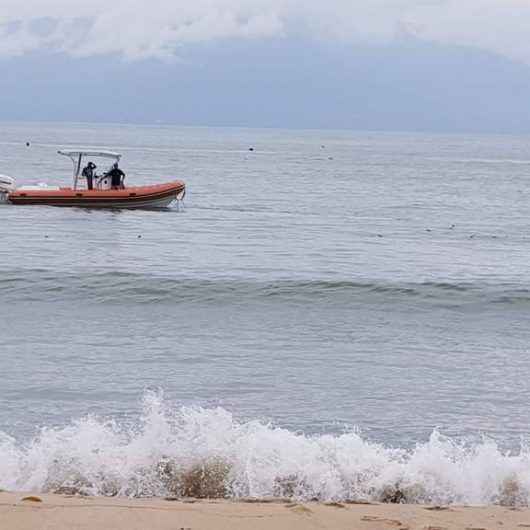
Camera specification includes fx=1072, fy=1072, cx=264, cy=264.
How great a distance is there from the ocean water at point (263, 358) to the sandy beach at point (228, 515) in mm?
898

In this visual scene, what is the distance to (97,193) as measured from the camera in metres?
33.4

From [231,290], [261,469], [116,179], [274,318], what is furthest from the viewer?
[116,179]

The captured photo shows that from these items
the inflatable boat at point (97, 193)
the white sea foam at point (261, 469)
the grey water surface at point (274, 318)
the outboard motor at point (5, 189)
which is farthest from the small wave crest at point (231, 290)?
the outboard motor at point (5, 189)

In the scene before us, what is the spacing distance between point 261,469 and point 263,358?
529 centimetres

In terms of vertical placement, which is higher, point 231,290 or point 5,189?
point 5,189

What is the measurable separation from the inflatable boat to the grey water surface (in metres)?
0.40

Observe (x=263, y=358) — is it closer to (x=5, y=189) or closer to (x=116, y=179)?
(x=116, y=179)

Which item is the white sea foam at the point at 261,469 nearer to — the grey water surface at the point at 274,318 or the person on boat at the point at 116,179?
the grey water surface at the point at 274,318

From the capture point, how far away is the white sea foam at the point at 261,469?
7535mm

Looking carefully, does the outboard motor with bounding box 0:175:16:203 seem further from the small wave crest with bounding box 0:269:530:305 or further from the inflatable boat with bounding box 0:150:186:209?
the small wave crest with bounding box 0:269:530:305

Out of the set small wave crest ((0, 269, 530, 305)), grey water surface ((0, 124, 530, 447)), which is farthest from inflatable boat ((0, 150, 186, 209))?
small wave crest ((0, 269, 530, 305))

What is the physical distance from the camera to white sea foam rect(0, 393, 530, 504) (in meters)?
7.54

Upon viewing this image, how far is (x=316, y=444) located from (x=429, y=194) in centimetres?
4331

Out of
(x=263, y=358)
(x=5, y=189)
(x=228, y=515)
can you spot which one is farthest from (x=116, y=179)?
(x=228, y=515)
